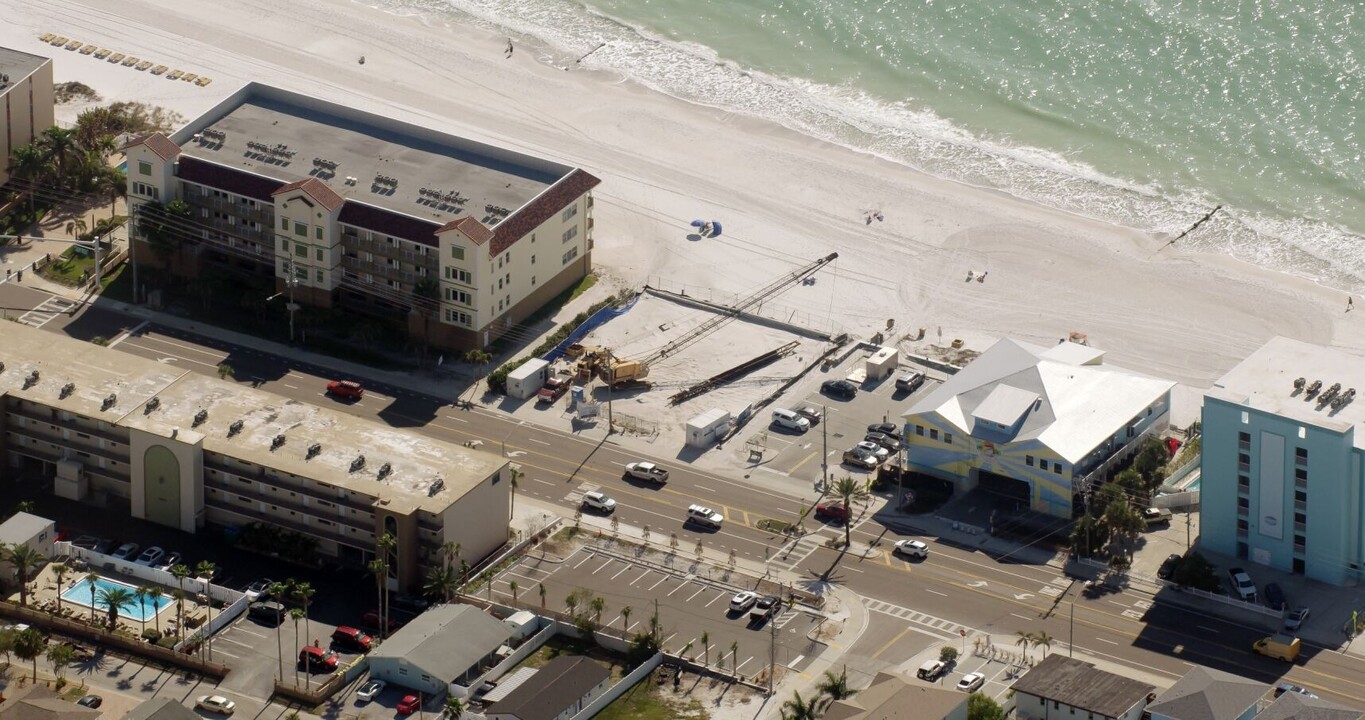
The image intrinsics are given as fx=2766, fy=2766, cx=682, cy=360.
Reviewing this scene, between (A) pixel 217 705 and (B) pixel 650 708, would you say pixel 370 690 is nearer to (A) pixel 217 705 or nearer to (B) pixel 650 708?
(A) pixel 217 705

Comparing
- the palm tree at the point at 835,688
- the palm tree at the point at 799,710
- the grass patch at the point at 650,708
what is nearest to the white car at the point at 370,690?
the grass patch at the point at 650,708

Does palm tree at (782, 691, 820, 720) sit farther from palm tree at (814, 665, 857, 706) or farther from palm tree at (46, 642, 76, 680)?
palm tree at (46, 642, 76, 680)

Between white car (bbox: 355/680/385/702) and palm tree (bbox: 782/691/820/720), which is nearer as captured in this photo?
palm tree (bbox: 782/691/820/720)

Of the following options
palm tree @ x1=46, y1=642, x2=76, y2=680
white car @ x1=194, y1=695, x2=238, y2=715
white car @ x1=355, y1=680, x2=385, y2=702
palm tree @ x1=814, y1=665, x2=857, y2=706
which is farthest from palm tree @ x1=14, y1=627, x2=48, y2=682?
palm tree @ x1=814, y1=665, x2=857, y2=706

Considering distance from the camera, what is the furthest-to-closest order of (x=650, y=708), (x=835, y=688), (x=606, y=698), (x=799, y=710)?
(x=606, y=698) < (x=650, y=708) < (x=835, y=688) < (x=799, y=710)

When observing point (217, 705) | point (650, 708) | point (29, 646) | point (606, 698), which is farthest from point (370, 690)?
point (29, 646)
